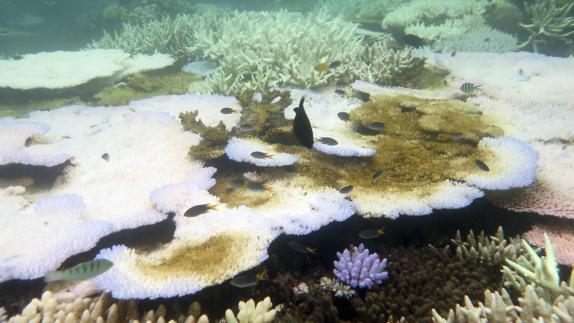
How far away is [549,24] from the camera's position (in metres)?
9.61

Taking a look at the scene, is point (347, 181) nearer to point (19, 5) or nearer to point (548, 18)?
point (548, 18)

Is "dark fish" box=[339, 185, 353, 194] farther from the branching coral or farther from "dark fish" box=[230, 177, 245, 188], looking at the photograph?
the branching coral

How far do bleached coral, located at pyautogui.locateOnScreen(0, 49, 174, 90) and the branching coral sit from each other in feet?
32.0

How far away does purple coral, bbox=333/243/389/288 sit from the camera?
10.1 ft

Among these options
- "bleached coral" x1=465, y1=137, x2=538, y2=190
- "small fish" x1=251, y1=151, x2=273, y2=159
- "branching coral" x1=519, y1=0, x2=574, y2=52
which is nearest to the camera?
"bleached coral" x1=465, y1=137, x2=538, y2=190

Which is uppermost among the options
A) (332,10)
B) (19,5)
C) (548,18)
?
(548,18)

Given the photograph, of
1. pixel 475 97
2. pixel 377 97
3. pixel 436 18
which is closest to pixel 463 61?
pixel 475 97

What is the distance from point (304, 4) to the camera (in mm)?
22688

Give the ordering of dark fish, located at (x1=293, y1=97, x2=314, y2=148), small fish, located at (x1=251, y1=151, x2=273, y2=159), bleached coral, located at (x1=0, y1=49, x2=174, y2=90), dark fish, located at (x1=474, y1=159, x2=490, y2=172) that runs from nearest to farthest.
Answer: dark fish, located at (x1=293, y1=97, x2=314, y2=148)
dark fish, located at (x1=474, y1=159, x2=490, y2=172)
small fish, located at (x1=251, y1=151, x2=273, y2=159)
bleached coral, located at (x1=0, y1=49, x2=174, y2=90)

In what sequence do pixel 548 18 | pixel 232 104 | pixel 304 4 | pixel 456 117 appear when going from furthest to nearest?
pixel 304 4, pixel 548 18, pixel 232 104, pixel 456 117

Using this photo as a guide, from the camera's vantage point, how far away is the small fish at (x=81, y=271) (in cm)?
236

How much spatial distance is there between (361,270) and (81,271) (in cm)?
217

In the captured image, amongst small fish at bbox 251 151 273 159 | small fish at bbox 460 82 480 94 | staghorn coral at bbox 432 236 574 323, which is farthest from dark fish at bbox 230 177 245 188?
small fish at bbox 460 82 480 94

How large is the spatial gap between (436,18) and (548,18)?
3382 millimetres
